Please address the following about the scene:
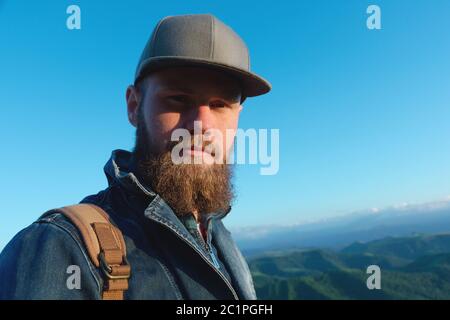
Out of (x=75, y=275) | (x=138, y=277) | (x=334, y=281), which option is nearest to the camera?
(x=75, y=275)

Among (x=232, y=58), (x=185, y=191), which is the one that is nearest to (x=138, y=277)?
(x=185, y=191)

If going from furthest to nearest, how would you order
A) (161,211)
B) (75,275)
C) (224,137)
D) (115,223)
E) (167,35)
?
(224,137) → (167,35) → (161,211) → (115,223) → (75,275)

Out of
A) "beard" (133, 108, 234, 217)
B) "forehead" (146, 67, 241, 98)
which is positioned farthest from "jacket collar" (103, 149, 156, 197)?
"forehead" (146, 67, 241, 98)

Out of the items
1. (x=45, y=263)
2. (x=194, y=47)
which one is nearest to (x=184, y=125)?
(x=194, y=47)

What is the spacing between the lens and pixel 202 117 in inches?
112

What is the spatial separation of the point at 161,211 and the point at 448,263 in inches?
2322

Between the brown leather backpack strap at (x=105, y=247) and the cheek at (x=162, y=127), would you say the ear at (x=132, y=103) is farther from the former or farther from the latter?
the brown leather backpack strap at (x=105, y=247)

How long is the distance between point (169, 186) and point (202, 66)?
1034mm

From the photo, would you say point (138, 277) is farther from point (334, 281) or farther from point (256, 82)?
point (334, 281)

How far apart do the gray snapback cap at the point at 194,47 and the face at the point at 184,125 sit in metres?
0.11

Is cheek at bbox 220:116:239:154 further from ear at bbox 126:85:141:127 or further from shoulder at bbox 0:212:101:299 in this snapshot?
shoulder at bbox 0:212:101:299

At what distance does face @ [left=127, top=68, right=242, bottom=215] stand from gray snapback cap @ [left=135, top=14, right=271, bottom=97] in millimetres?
112

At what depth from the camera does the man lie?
2.04 m

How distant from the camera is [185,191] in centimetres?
293
